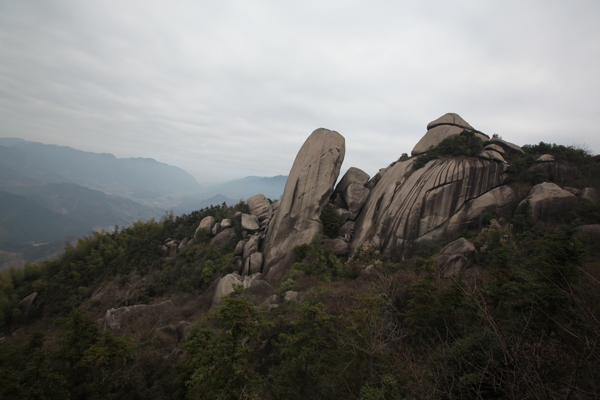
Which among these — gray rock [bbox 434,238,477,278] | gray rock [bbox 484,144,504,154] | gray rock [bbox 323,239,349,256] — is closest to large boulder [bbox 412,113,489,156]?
gray rock [bbox 484,144,504,154]

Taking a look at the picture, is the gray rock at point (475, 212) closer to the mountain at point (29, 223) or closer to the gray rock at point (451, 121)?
the gray rock at point (451, 121)

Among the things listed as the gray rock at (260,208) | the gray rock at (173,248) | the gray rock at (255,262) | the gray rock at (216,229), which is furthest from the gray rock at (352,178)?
the gray rock at (173,248)

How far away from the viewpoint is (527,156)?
719 inches

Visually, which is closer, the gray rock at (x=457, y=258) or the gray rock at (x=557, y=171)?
the gray rock at (x=457, y=258)

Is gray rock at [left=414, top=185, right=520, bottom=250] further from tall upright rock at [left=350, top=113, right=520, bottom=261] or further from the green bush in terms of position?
the green bush

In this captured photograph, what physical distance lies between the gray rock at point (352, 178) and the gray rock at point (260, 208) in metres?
8.13

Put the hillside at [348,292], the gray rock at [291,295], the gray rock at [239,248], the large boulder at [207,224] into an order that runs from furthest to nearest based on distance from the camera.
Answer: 1. the large boulder at [207,224]
2. the gray rock at [239,248]
3. the gray rock at [291,295]
4. the hillside at [348,292]

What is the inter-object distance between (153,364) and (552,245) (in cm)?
1325

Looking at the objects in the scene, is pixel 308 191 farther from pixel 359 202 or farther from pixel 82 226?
pixel 82 226

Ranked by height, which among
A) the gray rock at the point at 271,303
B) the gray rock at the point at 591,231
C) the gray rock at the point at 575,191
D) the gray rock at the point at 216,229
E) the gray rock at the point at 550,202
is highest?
the gray rock at the point at 575,191

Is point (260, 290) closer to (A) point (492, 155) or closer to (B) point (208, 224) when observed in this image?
(B) point (208, 224)

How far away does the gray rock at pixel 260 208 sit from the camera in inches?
1044

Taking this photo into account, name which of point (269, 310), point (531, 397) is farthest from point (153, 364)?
point (531, 397)

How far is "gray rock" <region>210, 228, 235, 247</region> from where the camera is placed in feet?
79.7
